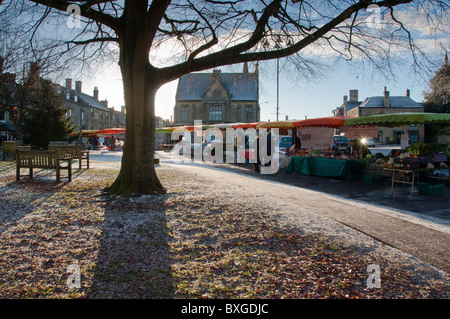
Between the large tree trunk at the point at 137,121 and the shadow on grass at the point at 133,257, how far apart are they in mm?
1723

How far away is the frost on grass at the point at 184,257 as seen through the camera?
3.04m

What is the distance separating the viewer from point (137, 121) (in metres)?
7.71

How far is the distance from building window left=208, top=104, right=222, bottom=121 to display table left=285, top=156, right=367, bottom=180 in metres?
47.8

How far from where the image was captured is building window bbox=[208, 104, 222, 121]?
202 ft

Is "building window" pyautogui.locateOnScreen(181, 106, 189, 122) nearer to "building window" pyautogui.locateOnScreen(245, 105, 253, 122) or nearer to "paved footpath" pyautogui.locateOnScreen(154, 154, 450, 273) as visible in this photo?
"building window" pyautogui.locateOnScreen(245, 105, 253, 122)

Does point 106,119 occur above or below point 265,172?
above

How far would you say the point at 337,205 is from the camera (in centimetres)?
737

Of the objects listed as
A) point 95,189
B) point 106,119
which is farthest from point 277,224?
point 106,119

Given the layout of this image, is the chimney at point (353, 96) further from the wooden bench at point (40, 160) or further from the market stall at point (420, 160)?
the wooden bench at point (40, 160)

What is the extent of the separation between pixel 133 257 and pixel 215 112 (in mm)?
59231

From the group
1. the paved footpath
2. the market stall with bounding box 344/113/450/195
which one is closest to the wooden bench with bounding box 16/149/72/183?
the paved footpath
